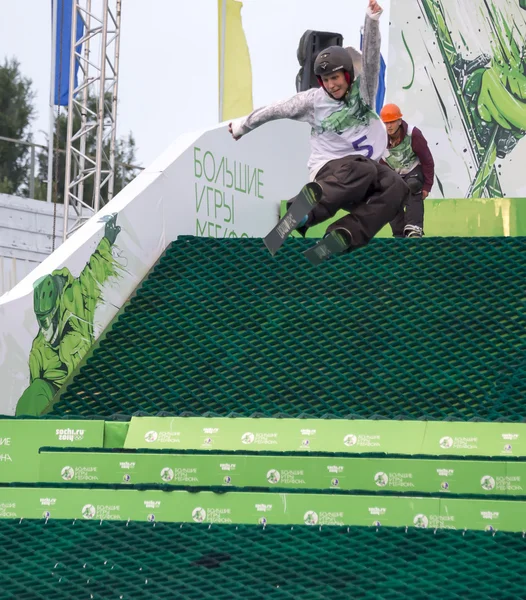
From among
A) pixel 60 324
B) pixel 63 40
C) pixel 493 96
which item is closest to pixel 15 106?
pixel 63 40

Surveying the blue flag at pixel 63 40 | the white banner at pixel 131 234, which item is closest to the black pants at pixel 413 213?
the white banner at pixel 131 234

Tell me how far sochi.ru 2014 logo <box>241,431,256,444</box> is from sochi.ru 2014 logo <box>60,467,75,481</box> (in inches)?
27.8

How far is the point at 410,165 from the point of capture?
7824 millimetres

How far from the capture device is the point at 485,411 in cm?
506

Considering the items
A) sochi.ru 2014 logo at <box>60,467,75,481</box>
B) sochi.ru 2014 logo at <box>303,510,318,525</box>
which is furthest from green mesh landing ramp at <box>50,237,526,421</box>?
sochi.ru 2014 logo at <box>303,510,318,525</box>

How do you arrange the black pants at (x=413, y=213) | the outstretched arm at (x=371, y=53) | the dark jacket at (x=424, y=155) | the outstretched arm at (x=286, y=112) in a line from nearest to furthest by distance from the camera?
1. the outstretched arm at (x=371, y=53)
2. the outstretched arm at (x=286, y=112)
3. the black pants at (x=413, y=213)
4. the dark jacket at (x=424, y=155)

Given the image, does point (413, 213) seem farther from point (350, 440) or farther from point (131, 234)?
point (350, 440)

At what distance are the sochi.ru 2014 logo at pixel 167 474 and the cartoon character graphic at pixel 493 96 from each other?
708cm

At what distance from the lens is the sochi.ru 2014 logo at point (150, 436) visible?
473 centimetres

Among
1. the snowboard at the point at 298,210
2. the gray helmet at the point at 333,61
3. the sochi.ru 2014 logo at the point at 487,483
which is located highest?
the gray helmet at the point at 333,61

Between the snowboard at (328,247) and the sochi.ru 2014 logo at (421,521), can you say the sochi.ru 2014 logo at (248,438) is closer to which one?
the sochi.ru 2014 logo at (421,521)

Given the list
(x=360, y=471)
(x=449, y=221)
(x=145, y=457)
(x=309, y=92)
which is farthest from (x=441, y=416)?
(x=449, y=221)

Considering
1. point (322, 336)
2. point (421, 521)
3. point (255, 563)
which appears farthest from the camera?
point (322, 336)

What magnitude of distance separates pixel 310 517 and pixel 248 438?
760mm
